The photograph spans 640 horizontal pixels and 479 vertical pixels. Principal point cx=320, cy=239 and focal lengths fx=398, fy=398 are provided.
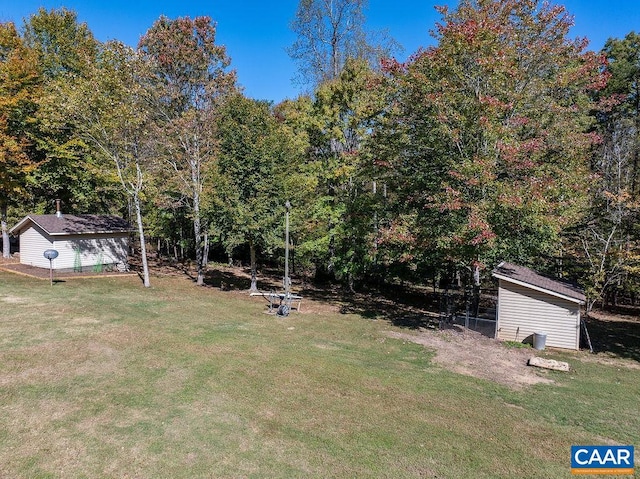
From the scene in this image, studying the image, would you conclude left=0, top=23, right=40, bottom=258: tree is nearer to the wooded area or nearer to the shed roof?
the wooded area

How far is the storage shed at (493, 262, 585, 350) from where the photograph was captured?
13672 millimetres

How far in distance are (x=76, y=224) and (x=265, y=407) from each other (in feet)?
70.6

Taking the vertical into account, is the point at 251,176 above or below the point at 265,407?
above

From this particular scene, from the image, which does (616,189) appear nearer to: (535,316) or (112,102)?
(535,316)

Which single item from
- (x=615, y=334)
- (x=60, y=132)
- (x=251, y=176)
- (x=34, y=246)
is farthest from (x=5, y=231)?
(x=615, y=334)

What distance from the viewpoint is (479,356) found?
12125mm

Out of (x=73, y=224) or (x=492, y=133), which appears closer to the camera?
(x=492, y=133)

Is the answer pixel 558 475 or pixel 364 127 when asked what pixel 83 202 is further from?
pixel 558 475

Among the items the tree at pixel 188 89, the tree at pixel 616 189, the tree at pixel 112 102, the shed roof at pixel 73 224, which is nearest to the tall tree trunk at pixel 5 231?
the shed roof at pixel 73 224

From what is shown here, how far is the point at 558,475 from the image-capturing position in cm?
597

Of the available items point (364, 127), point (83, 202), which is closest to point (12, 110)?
point (83, 202)

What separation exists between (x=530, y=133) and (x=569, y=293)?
6.65m

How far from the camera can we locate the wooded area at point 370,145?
1432 centimetres

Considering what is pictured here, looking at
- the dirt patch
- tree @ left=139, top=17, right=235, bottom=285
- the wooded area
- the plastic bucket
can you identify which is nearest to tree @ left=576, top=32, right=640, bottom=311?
the wooded area
